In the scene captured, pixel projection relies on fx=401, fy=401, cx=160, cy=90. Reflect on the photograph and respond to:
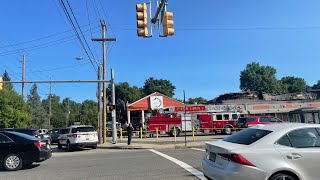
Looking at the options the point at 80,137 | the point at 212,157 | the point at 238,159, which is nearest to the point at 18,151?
the point at 212,157

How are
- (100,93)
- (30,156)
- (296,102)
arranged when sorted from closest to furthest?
(30,156), (100,93), (296,102)

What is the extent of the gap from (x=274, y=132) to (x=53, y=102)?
16311 cm

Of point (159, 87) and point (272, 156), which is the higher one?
point (159, 87)

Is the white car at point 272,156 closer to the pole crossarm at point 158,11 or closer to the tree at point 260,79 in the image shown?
the pole crossarm at point 158,11

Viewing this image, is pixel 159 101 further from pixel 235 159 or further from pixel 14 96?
pixel 235 159

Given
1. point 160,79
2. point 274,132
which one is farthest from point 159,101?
point 160,79

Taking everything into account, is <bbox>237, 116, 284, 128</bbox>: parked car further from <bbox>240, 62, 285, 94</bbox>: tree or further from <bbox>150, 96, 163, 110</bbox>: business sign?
<bbox>240, 62, 285, 94</bbox>: tree

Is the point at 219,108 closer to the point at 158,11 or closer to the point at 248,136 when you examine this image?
the point at 158,11

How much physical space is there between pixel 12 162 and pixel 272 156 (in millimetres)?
9879

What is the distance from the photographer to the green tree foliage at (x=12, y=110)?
52.2 m

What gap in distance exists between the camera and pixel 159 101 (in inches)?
2288

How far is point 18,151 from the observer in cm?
1419

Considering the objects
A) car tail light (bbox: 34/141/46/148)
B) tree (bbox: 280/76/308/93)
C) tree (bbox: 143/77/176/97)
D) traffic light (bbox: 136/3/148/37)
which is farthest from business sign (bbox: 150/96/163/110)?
tree (bbox: 280/76/308/93)

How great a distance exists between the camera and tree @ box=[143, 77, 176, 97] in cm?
12112
